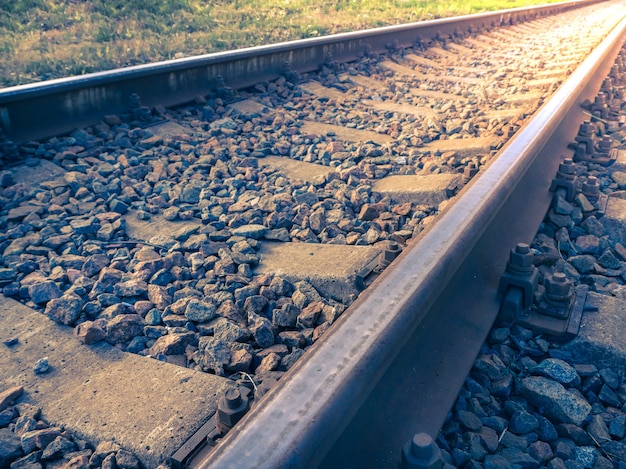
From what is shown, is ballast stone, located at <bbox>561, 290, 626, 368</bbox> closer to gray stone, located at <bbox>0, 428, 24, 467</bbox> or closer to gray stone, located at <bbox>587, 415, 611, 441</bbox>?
gray stone, located at <bbox>587, 415, 611, 441</bbox>

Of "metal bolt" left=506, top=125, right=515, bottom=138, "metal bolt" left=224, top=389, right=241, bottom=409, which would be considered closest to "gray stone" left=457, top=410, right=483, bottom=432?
"metal bolt" left=224, top=389, right=241, bottom=409

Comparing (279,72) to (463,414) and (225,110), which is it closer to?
(225,110)

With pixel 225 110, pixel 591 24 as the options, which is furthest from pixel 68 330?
pixel 591 24

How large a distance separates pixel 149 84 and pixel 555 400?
4.32 metres

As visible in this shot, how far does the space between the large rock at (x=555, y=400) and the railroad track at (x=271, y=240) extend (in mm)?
186

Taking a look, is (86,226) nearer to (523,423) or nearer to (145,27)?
(523,423)

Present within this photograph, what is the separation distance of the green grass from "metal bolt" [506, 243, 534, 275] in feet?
17.1

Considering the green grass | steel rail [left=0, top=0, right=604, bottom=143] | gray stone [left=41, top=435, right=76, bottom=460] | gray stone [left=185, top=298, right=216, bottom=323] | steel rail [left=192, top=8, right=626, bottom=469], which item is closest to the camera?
steel rail [left=192, top=8, right=626, bottom=469]

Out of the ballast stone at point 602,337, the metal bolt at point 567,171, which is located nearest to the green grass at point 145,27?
the metal bolt at point 567,171

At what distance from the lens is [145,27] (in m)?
9.75

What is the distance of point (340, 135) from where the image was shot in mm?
4859

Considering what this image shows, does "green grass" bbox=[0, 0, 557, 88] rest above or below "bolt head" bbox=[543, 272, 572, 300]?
below

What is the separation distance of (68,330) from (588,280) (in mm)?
2015

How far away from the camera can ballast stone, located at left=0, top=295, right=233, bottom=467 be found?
1734 millimetres
